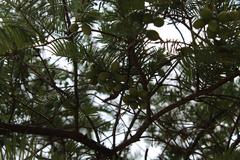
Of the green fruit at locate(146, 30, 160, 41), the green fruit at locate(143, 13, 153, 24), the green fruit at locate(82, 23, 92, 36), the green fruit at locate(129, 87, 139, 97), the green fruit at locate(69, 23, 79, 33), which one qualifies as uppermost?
the green fruit at locate(69, 23, 79, 33)

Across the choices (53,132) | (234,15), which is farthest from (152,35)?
(53,132)

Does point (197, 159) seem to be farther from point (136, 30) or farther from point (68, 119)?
point (136, 30)

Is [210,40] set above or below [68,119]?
below

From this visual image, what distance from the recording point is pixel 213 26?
734 millimetres

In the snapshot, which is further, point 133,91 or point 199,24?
point 133,91

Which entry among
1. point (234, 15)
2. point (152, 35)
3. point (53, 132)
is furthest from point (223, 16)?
point (53, 132)

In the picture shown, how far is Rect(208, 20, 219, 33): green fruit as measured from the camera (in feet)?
2.41

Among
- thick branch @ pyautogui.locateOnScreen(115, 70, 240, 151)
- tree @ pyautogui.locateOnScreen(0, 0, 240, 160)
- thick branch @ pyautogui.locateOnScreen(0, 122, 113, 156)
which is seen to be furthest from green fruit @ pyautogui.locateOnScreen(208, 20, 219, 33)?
thick branch @ pyautogui.locateOnScreen(0, 122, 113, 156)

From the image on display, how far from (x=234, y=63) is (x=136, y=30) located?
0.19m

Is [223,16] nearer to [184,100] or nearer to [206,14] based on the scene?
[206,14]

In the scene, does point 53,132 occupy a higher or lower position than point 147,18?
lower

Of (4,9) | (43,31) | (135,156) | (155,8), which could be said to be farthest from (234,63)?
(135,156)

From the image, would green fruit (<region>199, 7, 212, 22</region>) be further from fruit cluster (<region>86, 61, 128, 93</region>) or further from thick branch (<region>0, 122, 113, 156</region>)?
thick branch (<region>0, 122, 113, 156</region>)

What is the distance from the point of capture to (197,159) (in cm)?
128
